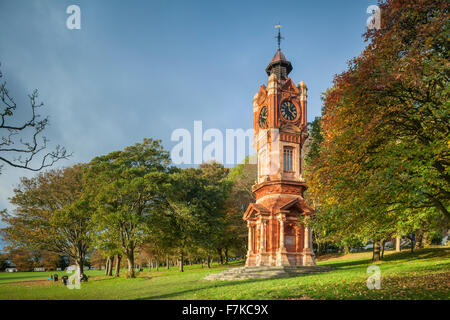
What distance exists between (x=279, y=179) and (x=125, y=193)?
14527 millimetres

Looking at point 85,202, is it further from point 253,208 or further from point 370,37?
point 370,37

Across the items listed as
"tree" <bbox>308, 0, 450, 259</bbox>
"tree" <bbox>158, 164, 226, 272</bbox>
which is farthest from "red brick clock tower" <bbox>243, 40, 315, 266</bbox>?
"tree" <bbox>308, 0, 450, 259</bbox>

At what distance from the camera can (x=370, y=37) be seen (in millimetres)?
12812

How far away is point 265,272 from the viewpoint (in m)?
22.7

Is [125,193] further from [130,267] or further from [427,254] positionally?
[427,254]

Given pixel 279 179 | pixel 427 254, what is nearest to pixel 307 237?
pixel 279 179

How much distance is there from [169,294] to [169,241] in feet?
76.4

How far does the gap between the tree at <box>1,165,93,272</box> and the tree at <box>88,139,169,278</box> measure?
2109mm

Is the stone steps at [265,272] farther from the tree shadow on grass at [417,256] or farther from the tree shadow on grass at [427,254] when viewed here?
the tree shadow on grass at [427,254]

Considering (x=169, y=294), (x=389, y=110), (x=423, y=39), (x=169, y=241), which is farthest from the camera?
(x=169, y=241)

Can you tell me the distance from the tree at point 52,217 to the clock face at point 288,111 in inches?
820

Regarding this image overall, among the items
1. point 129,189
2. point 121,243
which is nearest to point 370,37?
point 129,189

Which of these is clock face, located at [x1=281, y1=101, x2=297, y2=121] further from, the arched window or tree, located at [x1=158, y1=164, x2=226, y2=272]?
tree, located at [x1=158, y1=164, x2=226, y2=272]

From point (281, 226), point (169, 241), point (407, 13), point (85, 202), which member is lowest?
point (169, 241)
